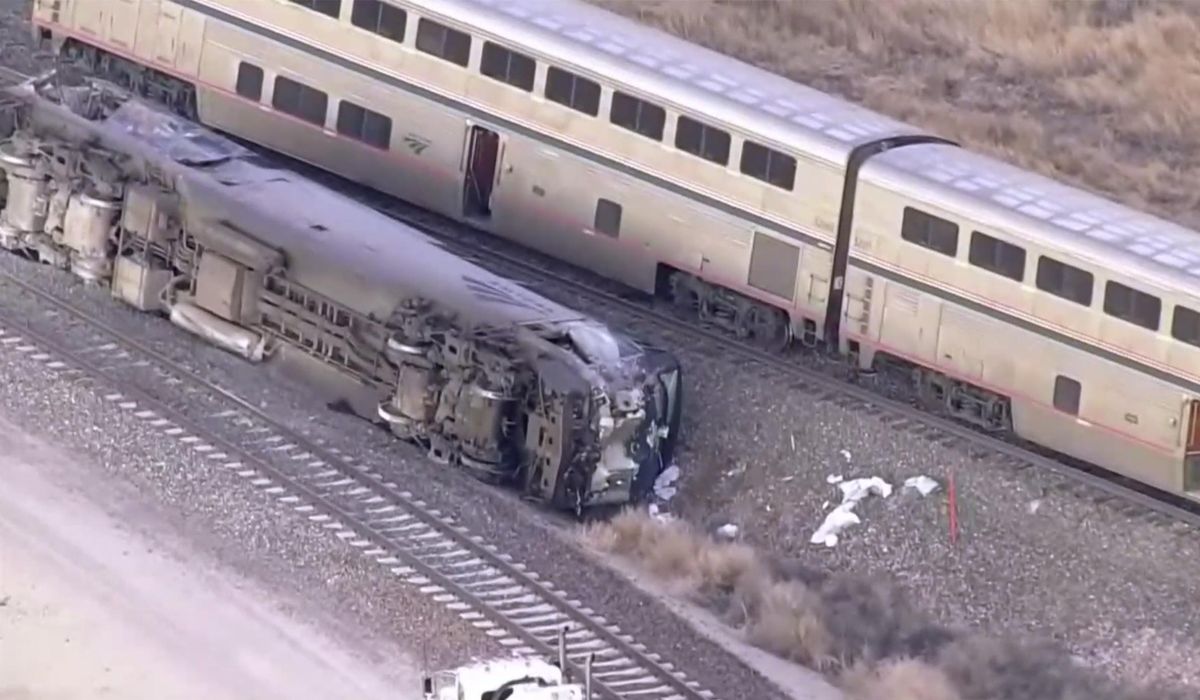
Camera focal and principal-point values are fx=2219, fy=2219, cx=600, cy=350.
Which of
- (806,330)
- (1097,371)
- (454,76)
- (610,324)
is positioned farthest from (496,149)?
(1097,371)

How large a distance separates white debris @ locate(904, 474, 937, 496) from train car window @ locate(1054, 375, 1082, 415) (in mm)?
1590

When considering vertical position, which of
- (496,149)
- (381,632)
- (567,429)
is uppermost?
(496,149)

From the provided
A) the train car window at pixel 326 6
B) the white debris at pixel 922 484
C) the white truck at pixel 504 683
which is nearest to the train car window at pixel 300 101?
the train car window at pixel 326 6

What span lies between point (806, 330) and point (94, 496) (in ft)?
27.7

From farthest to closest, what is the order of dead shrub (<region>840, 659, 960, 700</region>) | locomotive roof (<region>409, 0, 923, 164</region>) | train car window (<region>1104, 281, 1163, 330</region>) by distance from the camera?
locomotive roof (<region>409, 0, 923, 164</region>), train car window (<region>1104, 281, 1163, 330</region>), dead shrub (<region>840, 659, 960, 700</region>)

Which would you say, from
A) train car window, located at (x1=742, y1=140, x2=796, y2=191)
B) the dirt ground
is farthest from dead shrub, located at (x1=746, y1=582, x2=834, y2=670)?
train car window, located at (x1=742, y1=140, x2=796, y2=191)

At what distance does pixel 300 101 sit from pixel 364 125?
1093 millimetres

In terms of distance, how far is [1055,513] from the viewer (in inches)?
902

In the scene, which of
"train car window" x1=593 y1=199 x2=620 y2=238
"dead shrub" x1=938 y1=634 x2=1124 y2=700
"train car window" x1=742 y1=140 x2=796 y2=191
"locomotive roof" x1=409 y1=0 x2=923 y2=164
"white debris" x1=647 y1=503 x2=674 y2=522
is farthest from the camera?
"train car window" x1=593 y1=199 x2=620 y2=238

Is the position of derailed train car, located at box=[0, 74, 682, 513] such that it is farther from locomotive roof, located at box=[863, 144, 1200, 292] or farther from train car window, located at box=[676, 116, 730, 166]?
locomotive roof, located at box=[863, 144, 1200, 292]

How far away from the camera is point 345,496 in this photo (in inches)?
881

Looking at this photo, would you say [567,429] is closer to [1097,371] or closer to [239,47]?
[1097,371]

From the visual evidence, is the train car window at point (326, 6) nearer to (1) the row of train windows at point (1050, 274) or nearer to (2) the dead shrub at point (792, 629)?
(1) the row of train windows at point (1050, 274)

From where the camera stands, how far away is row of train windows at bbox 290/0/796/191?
2583 cm
